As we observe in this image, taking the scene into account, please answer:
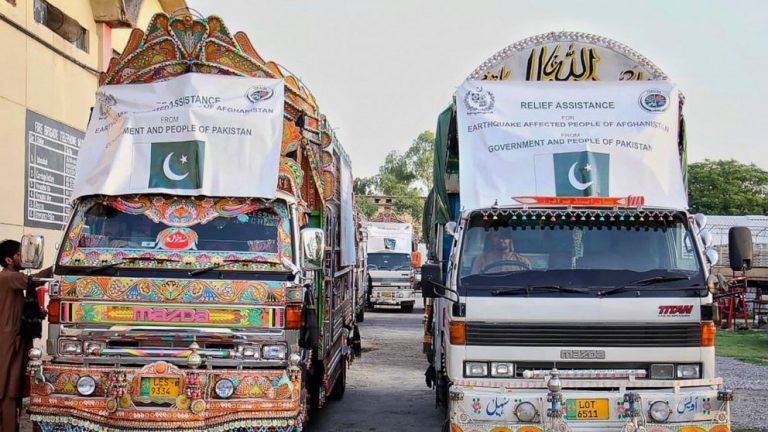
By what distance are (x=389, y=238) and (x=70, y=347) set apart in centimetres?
2267

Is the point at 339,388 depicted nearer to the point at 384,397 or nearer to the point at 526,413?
the point at 384,397

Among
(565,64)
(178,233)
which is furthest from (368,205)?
(178,233)

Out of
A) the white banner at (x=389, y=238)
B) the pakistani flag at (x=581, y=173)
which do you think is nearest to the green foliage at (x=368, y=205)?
the white banner at (x=389, y=238)

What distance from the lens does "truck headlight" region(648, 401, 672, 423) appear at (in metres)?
6.36

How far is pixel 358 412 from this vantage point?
10469 mm

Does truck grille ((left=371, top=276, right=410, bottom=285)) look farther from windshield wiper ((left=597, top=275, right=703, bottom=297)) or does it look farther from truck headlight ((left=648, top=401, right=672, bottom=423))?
truck headlight ((left=648, top=401, right=672, bottom=423))

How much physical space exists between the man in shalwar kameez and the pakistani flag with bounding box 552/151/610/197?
185 inches

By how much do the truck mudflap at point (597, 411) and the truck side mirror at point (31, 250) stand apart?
3.52 m

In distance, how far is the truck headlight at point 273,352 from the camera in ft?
22.5

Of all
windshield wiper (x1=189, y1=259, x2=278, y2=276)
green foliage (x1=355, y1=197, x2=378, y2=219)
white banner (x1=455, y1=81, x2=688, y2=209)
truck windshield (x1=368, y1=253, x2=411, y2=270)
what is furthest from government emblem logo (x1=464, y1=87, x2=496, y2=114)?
green foliage (x1=355, y1=197, x2=378, y2=219)

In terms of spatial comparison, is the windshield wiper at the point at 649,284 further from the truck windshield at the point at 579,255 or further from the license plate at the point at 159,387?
the license plate at the point at 159,387

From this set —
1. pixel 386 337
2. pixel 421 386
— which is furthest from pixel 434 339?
pixel 386 337

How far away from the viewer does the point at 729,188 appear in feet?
196

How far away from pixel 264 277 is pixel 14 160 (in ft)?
22.0
